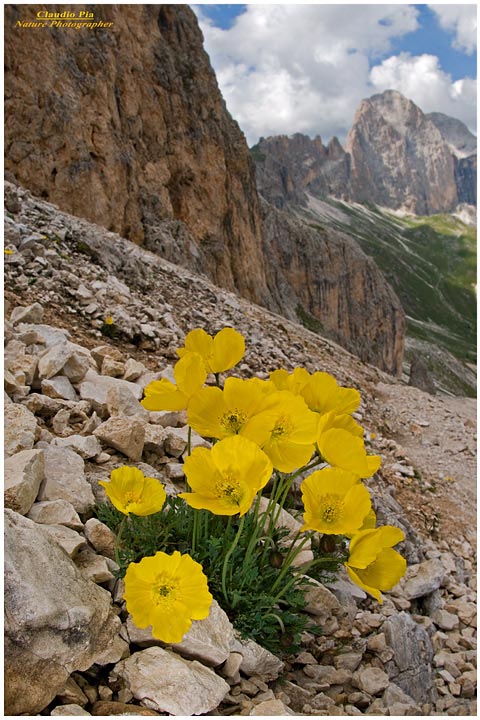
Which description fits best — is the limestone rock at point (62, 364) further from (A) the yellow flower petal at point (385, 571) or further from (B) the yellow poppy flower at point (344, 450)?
(A) the yellow flower petal at point (385, 571)

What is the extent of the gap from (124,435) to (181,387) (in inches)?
69.7

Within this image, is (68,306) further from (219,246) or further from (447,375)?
(447,375)

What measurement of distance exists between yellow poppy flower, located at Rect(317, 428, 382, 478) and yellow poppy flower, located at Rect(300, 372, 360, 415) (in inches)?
12.4

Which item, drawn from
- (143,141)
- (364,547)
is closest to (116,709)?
(364,547)

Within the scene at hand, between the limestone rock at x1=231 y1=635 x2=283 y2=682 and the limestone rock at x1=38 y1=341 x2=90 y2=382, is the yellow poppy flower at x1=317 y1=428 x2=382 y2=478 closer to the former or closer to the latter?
the limestone rock at x1=231 y1=635 x2=283 y2=682

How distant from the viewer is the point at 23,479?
2574 mm

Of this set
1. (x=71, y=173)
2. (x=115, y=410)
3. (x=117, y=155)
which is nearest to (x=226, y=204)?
(x=117, y=155)

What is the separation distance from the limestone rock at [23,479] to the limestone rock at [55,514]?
5 centimetres

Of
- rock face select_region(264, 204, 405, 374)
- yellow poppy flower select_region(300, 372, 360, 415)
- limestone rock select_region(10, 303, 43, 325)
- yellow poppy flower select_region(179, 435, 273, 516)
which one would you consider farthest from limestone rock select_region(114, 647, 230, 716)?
rock face select_region(264, 204, 405, 374)

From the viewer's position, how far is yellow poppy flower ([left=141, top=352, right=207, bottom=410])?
211cm

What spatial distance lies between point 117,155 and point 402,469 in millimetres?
23480

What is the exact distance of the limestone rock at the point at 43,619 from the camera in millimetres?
1792

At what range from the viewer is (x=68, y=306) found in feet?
24.7

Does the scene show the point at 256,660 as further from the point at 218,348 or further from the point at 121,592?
the point at 218,348
